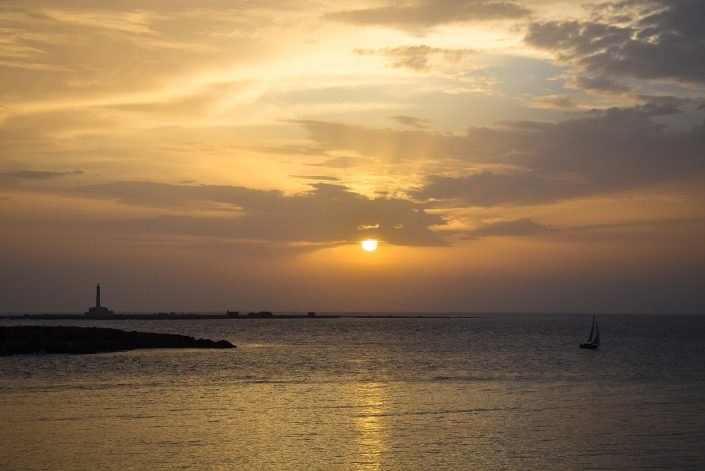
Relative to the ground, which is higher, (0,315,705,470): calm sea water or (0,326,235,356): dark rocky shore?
(0,326,235,356): dark rocky shore

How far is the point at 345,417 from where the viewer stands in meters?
40.8

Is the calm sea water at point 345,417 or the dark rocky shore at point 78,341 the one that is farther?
the dark rocky shore at point 78,341

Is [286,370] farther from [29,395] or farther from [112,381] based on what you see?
[29,395]

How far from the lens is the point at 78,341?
95.1 m

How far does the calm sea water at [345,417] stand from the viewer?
3039 centimetres

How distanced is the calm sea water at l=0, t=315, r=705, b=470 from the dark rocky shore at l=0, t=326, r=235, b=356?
46.5 feet

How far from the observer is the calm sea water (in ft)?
99.7

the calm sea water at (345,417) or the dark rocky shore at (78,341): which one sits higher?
the dark rocky shore at (78,341)

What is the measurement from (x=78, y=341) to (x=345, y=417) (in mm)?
64614

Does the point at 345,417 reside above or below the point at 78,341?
below

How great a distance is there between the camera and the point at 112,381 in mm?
57969

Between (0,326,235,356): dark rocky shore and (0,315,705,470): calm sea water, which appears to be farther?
(0,326,235,356): dark rocky shore

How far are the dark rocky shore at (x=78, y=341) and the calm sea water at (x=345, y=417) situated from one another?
1418 centimetres

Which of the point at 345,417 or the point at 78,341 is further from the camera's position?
the point at 78,341
